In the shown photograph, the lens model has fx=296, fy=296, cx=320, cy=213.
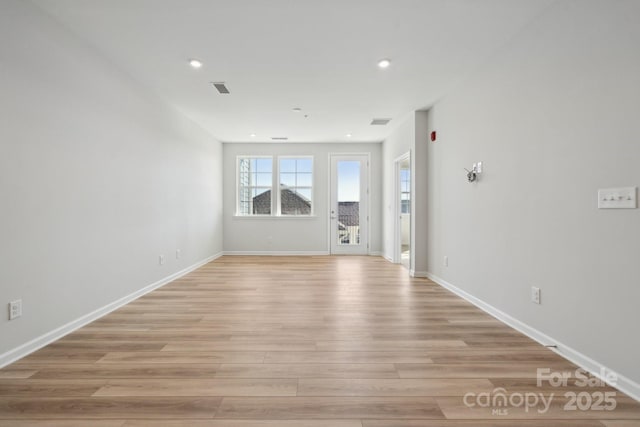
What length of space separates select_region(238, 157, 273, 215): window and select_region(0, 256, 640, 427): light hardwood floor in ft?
12.5

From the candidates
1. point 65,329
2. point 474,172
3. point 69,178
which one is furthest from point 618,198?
point 65,329

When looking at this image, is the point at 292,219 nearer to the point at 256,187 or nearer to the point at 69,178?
the point at 256,187

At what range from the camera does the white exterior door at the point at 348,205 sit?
22.7ft

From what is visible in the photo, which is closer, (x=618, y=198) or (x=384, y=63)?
(x=618, y=198)

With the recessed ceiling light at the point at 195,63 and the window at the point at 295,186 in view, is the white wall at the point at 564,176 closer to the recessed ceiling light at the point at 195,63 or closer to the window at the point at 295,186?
the recessed ceiling light at the point at 195,63

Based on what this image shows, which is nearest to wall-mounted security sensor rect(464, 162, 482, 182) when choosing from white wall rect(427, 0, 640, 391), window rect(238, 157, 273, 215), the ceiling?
white wall rect(427, 0, 640, 391)

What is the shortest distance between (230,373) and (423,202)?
12.0 ft

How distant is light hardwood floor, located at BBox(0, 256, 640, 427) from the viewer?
4.97ft

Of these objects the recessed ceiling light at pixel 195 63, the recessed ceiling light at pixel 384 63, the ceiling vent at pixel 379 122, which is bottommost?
the recessed ceiling light at pixel 384 63

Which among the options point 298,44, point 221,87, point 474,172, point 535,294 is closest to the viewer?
point 535,294

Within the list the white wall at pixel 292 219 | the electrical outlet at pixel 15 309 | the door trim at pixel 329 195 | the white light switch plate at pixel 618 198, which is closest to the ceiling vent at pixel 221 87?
the electrical outlet at pixel 15 309

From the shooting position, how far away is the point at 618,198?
1.73m

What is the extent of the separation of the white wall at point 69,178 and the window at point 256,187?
9.46ft

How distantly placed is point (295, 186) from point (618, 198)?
5792mm
